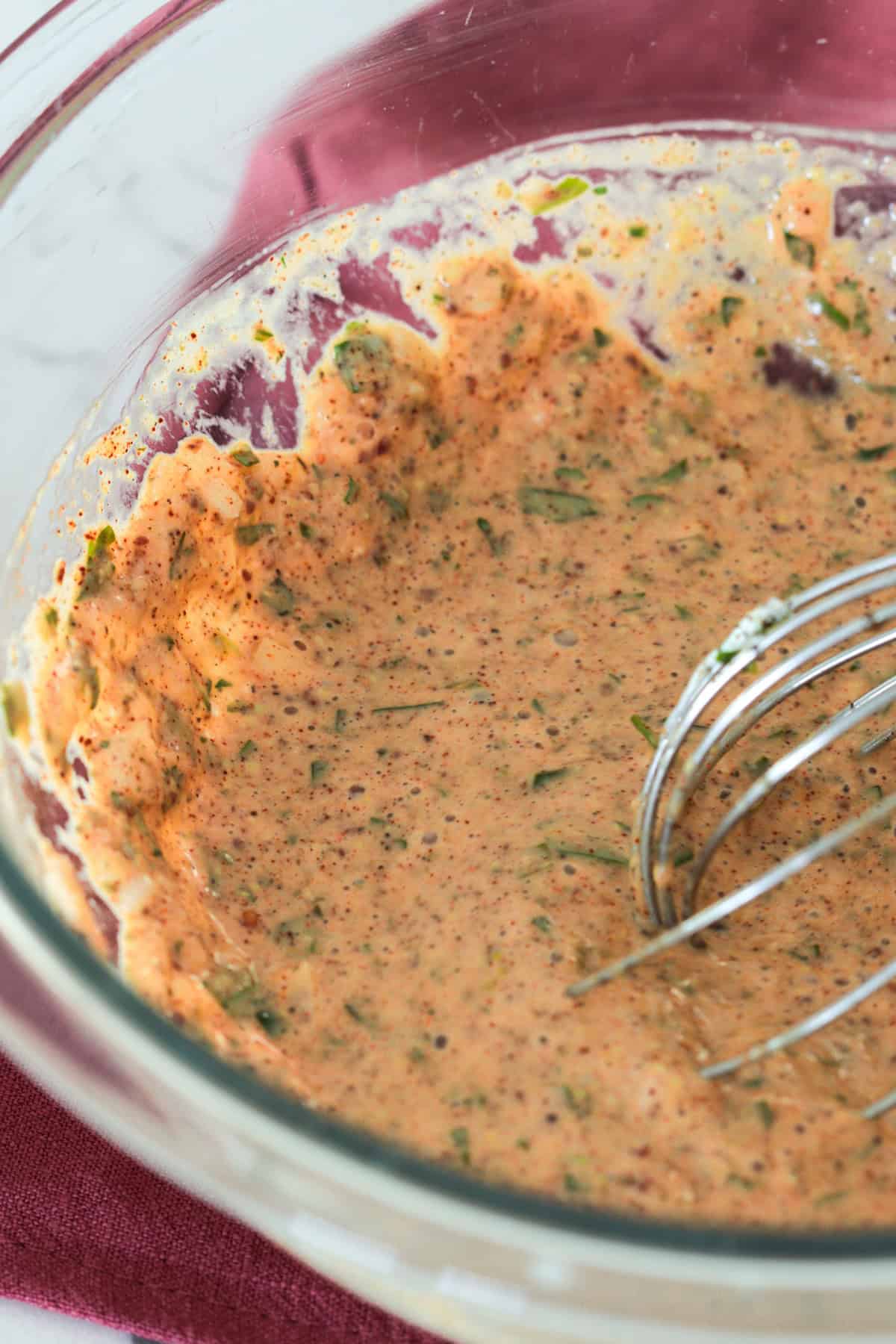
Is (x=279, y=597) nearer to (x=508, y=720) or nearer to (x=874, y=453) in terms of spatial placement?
(x=508, y=720)

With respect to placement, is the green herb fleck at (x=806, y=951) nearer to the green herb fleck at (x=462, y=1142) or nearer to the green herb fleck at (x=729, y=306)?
the green herb fleck at (x=462, y=1142)

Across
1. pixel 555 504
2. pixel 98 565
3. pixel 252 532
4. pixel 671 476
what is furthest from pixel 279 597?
pixel 671 476

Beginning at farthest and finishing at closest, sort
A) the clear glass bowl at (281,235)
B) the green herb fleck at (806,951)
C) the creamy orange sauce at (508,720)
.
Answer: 1. the green herb fleck at (806,951)
2. the creamy orange sauce at (508,720)
3. the clear glass bowl at (281,235)

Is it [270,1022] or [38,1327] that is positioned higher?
[270,1022]

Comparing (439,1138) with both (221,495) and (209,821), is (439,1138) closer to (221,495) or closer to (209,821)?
(209,821)

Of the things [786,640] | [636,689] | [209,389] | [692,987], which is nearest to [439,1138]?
[692,987]

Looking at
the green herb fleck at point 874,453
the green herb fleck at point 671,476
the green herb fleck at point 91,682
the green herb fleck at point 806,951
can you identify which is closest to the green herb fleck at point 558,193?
the green herb fleck at point 671,476
